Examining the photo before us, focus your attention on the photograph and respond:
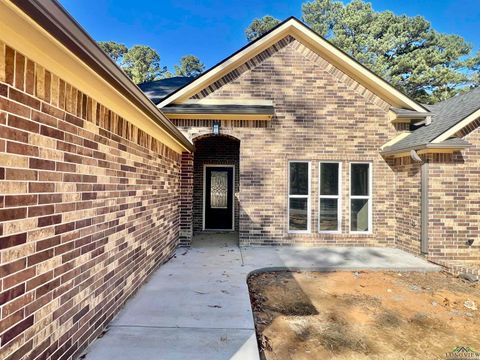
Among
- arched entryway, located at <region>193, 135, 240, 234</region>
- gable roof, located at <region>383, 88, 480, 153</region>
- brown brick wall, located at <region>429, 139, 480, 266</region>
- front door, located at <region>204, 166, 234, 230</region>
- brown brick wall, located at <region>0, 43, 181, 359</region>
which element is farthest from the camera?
front door, located at <region>204, 166, 234, 230</region>

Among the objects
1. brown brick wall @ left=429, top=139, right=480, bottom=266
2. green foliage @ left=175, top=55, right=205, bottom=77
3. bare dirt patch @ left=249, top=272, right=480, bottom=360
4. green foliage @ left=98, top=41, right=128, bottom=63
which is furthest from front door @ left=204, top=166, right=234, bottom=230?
green foliage @ left=98, top=41, right=128, bottom=63

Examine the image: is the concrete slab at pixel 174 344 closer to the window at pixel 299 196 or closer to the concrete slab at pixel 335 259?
the concrete slab at pixel 335 259

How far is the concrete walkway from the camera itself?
121 inches

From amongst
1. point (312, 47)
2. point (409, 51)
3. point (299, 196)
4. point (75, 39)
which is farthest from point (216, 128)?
point (409, 51)

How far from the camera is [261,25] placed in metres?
37.7

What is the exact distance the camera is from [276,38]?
8.73 m

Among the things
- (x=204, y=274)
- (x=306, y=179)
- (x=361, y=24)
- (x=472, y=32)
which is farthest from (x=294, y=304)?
(x=472, y=32)

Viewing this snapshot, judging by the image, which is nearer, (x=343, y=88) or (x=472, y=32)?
(x=343, y=88)

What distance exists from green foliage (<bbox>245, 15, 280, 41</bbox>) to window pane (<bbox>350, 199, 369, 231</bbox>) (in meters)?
33.9

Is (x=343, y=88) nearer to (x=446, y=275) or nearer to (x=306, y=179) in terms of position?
(x=306, y=179)

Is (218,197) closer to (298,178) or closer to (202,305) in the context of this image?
(298,178)

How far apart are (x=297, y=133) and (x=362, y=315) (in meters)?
5.44

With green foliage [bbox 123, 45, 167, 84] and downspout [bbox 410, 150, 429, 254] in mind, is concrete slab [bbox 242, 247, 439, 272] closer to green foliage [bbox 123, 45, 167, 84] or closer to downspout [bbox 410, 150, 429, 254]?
downspout [bbox 410, 150, 429, 254]

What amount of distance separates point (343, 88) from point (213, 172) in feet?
18.0
